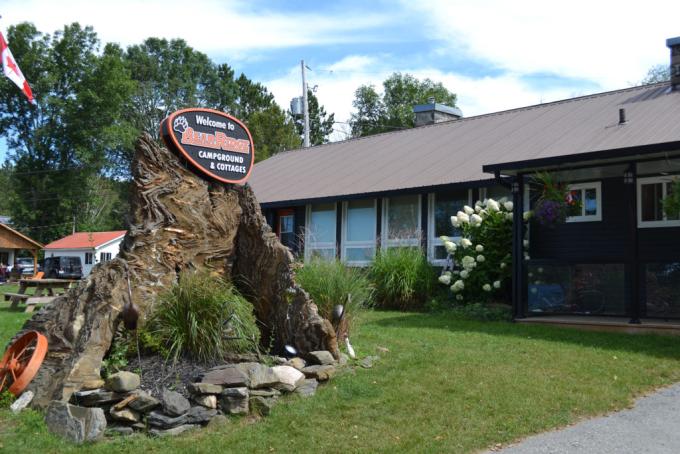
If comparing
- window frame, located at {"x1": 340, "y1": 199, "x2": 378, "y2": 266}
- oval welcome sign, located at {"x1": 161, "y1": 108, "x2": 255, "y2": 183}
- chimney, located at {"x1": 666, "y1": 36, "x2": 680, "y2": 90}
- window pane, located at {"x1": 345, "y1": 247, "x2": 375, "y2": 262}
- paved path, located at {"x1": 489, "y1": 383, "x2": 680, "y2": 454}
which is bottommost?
paved path, located at {"x1": 489, "y1": 383, "x2": 680, "y2": 454}

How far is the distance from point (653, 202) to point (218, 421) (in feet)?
31.7

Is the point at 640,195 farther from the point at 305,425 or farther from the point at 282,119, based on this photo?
the point at 282,119

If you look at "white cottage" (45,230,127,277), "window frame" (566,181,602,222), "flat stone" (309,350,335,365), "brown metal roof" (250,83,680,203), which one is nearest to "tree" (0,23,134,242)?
"white cottage" (45,230,127,277)

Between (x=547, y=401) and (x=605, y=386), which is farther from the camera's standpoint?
(x=605, y=386)

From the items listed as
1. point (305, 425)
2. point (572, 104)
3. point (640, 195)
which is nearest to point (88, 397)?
point (305, 425)

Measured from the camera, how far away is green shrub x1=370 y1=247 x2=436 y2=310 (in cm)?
1430

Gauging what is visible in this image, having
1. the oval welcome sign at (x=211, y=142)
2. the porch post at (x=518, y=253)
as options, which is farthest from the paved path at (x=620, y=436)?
the oval welcome sign at (x=211, y=142)

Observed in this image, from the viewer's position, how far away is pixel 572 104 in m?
17.8

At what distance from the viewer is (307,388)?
6.93 meters

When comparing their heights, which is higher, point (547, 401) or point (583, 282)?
point (583, 282)

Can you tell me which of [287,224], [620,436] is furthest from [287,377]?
[287,224]

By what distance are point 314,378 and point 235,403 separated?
1051 mm

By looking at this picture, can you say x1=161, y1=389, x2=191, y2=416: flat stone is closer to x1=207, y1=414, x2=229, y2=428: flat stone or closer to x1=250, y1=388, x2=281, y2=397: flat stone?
x1=207, y1=414, x2=229, y2=428: flat stone

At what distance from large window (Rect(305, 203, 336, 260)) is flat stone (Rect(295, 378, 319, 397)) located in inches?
455
